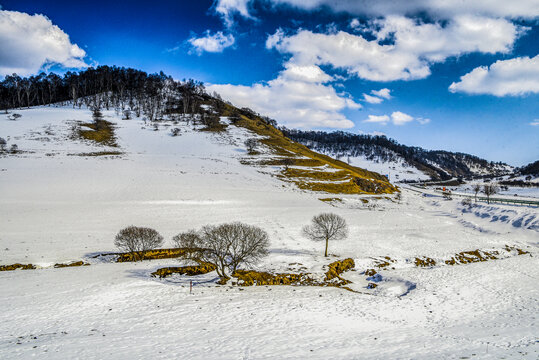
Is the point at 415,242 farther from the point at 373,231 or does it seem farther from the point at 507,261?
the point at 507,261

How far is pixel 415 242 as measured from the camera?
35.8 m

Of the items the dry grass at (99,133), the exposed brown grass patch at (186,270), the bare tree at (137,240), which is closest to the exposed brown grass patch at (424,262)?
the exposed brown grass patch at (186,270)

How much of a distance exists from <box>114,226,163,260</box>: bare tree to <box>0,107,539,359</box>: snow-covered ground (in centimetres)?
239

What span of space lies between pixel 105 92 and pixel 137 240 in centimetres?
15910

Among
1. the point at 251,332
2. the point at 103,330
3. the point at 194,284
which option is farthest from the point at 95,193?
the point at 251,332

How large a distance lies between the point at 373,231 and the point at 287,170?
4578 cm

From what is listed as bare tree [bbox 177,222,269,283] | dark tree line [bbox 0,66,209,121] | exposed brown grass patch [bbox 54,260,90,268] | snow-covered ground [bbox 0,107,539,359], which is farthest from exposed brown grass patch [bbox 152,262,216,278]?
dark tree line [bbox 0,66,209,121]

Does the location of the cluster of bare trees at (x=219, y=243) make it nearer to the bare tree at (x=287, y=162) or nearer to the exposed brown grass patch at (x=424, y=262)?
the exposed brown grass patch at (x=424, y=262)

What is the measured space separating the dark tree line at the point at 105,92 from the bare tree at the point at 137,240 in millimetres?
117546

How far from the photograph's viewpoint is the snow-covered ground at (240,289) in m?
11.9

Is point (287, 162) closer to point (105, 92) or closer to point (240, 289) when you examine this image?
point (240, 289)

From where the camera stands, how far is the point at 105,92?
14900 centimetres

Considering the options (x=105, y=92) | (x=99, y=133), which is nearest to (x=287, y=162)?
(x=99, y=133)

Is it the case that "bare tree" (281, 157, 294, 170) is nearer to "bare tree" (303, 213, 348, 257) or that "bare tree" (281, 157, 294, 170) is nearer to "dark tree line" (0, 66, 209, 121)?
"bare tree" (303, 213, 348, 257)
